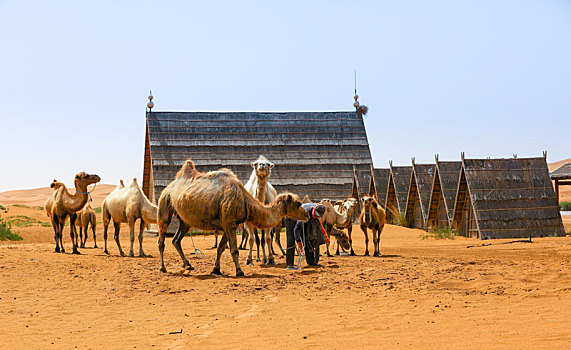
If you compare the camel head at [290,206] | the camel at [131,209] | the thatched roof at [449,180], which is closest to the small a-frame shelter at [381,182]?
the thatched roof at [449,180]

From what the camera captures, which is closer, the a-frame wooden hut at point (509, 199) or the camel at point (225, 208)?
the camel at point (225, 208)

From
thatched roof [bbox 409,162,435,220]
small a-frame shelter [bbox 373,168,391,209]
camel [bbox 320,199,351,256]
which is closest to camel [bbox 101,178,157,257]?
camel [bbox 320,199,351,256]

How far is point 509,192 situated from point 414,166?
225 inches

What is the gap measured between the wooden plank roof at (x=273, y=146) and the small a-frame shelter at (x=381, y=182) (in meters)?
1.28

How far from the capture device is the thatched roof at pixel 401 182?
29297mm

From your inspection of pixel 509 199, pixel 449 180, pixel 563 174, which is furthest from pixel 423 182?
pixel 563 174

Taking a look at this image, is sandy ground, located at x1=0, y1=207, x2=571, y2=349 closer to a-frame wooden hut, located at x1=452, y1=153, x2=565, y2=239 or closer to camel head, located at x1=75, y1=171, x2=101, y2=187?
camel head, located at x1=75, y1=171, x2=101, y2=187

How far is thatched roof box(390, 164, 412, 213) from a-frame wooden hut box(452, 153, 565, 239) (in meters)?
6.38

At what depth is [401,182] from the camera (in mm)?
29656

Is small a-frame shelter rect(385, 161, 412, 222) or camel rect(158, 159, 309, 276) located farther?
small a-frame shelter rect(385, 161, 412, 222)

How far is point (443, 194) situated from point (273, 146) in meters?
12.3

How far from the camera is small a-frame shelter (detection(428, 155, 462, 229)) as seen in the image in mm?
24406

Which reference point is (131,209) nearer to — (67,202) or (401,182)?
(67,202)

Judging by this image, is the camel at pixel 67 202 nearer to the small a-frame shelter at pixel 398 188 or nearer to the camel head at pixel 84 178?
the camel head at pixel 84 178
